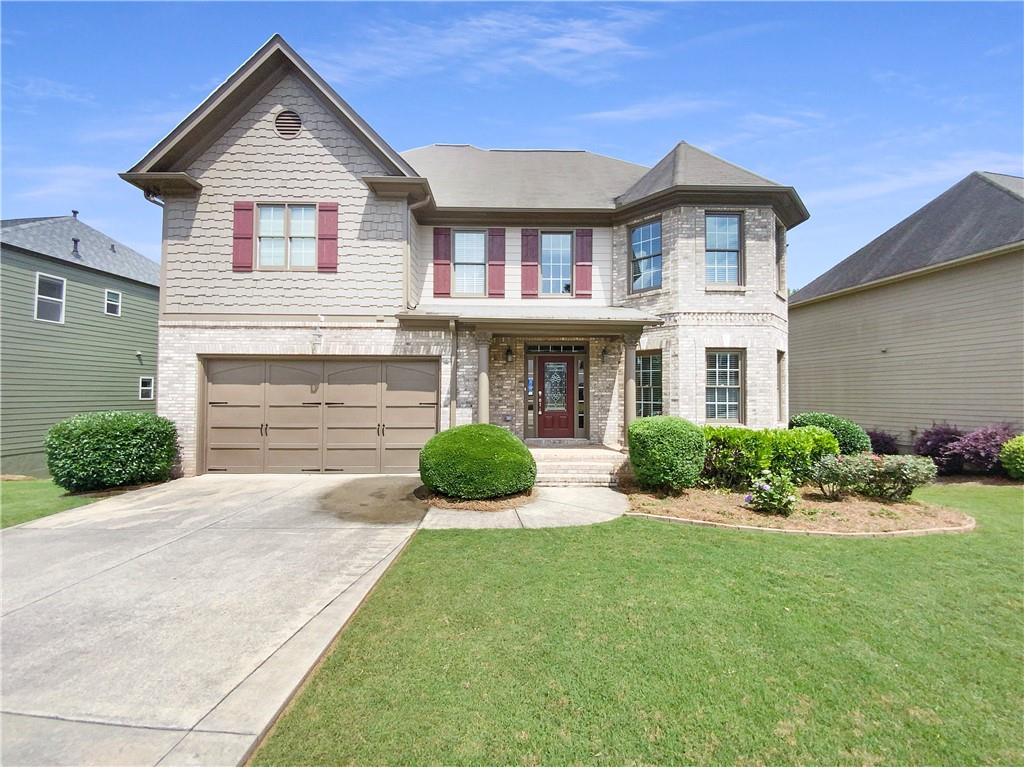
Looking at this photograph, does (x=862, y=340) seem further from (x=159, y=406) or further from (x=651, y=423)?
(x=159, y=406)

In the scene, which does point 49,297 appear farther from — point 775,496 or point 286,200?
point 775,496

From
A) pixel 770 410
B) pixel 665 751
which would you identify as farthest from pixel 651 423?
pixel 665 751

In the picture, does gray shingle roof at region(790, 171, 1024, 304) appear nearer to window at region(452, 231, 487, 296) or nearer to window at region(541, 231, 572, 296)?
window at region(541, 231, 572, 296)

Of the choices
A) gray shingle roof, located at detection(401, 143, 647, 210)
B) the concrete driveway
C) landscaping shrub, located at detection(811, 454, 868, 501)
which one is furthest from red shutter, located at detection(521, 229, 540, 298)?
landscaping shrub, located at detection(811, 454, 868, 501)

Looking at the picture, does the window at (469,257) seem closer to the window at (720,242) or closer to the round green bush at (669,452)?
the window at (720,242)

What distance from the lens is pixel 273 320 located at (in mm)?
9875

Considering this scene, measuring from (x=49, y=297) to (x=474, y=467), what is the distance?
53.3 ft

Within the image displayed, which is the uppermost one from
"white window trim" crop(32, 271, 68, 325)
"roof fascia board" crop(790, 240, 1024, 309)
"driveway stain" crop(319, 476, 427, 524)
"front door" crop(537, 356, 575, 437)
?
"roof fascia board" crop(790, 240, 1024, 309)

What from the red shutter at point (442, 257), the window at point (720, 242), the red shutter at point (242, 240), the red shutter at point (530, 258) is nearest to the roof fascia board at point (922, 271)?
the window at point (720, 242)

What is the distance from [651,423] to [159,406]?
10565 millimetres

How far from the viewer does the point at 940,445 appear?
1091cm

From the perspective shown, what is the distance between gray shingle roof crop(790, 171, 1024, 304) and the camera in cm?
1148

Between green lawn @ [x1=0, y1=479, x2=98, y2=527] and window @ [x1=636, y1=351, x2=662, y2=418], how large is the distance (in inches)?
460

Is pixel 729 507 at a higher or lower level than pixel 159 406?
lower
